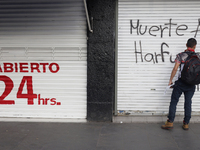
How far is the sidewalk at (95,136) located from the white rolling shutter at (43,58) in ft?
1.79

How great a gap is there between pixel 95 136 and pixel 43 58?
2254mm

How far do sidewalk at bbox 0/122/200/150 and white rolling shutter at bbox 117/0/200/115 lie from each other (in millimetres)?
576

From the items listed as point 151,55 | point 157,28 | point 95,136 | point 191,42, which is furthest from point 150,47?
point 95,136

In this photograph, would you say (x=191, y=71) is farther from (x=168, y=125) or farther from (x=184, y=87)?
(x=168, y=125)

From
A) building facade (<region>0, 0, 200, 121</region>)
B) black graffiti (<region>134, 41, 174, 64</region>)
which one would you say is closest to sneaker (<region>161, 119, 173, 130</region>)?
building facade (<region>0, 0, 200, 121</region>)

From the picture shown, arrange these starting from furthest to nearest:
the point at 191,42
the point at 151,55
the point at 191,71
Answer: the point at 151,55, the point at 191,42, the point at 191,71

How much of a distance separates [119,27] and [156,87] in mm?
1628

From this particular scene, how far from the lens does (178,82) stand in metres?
5.03

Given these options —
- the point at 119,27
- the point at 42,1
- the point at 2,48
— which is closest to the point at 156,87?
the point at 119,27

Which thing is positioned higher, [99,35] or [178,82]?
[99,35]

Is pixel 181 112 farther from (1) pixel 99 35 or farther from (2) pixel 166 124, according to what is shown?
(1) pixel 99 35

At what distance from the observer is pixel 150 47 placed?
5.72m

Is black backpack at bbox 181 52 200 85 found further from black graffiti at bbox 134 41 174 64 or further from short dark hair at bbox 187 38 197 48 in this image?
black graffiti at bbox 134 41 174 64

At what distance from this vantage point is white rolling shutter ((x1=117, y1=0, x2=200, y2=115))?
18.5ft
